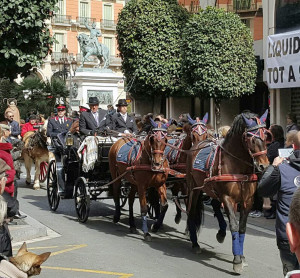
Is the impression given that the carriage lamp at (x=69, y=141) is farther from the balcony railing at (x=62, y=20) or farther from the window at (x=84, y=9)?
the window at (x=84, y=9)

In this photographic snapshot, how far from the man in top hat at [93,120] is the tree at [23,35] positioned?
1370 millimetres

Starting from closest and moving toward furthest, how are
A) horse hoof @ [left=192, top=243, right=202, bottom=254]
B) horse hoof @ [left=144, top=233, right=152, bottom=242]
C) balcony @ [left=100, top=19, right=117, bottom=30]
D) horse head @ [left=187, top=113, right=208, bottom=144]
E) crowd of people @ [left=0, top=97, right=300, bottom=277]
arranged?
crowd of people @ [left=0, top=97, right=300, bottom=277] → horse hoof @ [left=192, top=243, right=202, bottom=254] → horse hoof @ [left=144, top=233, right=152, bottom=242] → horse head @ [left=187, top=113, right=208, bottom=144] → balcony @ [left=100, top=19, right=117, bottom=30]

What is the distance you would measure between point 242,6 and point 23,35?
13.9 metres

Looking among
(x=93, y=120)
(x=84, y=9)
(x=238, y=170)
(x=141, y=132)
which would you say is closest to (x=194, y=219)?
(x=238, y=170)

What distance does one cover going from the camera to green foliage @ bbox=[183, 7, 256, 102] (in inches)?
851

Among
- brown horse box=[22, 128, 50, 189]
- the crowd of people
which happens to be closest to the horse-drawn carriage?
the crowd of people

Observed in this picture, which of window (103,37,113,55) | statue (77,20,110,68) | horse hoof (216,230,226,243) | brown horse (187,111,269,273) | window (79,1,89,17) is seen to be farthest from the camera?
window (103,37,113,55)

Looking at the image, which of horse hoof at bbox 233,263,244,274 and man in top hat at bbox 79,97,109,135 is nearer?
horse hoof at bbox 233,263,244,274

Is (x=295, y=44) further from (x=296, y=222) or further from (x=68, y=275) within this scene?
(x=296, y=222)

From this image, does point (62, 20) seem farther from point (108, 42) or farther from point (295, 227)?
point (295, 227)

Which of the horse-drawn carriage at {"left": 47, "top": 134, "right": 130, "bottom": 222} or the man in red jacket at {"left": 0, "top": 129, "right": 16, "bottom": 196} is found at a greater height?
the man in red jacket at {"left": 0, "top": 129, "right": 16, "bottom": 196}

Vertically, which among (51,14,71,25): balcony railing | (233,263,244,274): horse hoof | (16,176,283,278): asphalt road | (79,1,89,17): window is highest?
(79,1,89,17): window

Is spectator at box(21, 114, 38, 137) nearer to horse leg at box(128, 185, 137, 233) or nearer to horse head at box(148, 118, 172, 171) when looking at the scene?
horse leg at box(128, 185, 137, 233)

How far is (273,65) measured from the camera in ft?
54.5
